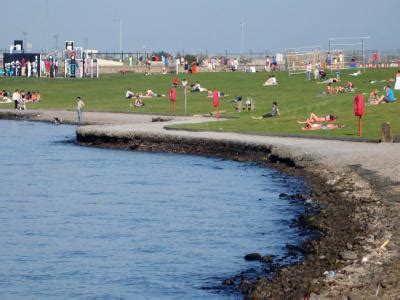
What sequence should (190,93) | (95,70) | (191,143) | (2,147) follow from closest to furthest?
(191,143)
(2,147)
(190,93)
(95,70)

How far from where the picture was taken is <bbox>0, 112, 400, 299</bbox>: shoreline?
20.2 meters

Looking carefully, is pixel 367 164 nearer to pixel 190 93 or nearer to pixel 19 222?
pixel 19 222

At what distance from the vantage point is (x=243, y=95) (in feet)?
253

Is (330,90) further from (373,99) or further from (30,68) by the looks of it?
(30,68)

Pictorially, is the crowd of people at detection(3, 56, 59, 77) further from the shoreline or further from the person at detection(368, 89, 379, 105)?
the shoreline

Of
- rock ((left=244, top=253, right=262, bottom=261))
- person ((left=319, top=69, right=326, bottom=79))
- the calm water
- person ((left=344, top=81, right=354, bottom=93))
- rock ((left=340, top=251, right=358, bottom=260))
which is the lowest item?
the calm water

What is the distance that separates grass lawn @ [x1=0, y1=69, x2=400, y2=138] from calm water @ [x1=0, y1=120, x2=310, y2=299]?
5.94 meters

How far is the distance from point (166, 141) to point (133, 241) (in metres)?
24.1

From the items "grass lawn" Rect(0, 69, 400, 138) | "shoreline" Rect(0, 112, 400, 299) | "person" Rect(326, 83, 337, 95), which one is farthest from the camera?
"person" Rect(326, 83, 337, 95)

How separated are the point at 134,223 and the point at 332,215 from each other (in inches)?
228

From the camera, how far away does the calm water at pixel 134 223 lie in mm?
24266

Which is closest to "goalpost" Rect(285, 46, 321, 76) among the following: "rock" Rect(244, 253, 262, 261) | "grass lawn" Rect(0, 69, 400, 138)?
"grass lawn" Rect(0, 69, 400, 138)

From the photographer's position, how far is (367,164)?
1481 inches

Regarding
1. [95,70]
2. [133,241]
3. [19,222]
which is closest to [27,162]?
[19,222]
